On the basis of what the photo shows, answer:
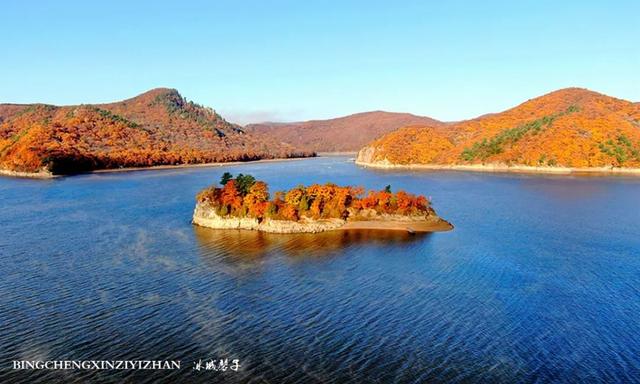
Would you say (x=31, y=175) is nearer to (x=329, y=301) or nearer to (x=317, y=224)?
(x=317, y=224)

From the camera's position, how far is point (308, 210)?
64938 mm

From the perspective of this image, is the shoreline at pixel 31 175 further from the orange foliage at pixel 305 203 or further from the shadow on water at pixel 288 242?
the shadow on water at pixel 288 242

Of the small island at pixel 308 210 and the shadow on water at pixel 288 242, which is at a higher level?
the small island at pixel 308 210

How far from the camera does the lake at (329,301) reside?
2777 cm

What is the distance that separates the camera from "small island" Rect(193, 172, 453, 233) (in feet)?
208

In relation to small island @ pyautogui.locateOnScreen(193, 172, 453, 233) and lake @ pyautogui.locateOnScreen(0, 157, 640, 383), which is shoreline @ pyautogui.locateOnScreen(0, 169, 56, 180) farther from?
small island @ pyautogui.locateOnScreen(193, 172, 453, 233)

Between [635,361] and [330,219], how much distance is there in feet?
135

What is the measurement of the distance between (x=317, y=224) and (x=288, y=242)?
24.6ft

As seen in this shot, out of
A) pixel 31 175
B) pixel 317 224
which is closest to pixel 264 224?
pixel 317 224

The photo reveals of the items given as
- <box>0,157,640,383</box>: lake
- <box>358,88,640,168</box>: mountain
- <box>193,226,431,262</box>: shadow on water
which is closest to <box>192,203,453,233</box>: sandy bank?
<box>193,226,431,262</box>: shadow on water

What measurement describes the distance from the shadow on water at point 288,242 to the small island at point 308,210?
1609 millimetres

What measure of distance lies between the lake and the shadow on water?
0.35m

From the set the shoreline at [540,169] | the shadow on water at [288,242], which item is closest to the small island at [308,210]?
the shadow on water at [288,242]

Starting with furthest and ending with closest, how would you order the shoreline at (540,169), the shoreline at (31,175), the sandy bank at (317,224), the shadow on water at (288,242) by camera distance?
1. the shoreline at (540,169)
2. the shoreline at (31,175)
3. the sandy bank at (317,224)
4. the shadow on water at (288,242)
